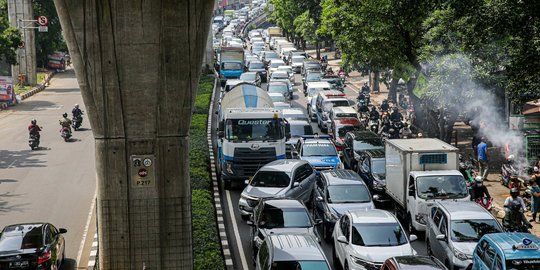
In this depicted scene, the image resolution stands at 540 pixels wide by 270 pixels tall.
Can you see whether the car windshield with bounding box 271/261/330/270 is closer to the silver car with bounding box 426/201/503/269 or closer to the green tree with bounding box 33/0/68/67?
the silver car with bounding box 426/201/503/269

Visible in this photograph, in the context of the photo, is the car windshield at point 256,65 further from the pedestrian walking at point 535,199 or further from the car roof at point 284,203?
the car roof at point 284,203

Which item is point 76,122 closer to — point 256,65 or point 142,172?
point 256,65

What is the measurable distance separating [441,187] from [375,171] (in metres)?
4.89

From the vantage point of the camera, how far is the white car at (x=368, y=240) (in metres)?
17.9

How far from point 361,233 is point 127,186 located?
17.3 feet

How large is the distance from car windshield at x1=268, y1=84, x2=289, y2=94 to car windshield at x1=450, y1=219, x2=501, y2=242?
3132cm

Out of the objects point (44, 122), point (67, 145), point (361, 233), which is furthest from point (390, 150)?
point (44, 122)

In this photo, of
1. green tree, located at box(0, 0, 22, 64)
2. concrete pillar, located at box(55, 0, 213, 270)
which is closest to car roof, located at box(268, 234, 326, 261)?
concrete pillar, located at box(55, 0, 213, 270)

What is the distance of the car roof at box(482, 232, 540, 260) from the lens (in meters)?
15.8

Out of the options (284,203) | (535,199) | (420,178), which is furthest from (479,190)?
(284,203)

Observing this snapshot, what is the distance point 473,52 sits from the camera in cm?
3045

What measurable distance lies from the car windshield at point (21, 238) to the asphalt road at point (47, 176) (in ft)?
4.94

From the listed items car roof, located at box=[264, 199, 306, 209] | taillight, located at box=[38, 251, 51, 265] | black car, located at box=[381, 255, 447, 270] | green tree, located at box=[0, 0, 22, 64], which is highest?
green tree, located at box=[0, 0, 22, 64]

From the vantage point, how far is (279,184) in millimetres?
25016
